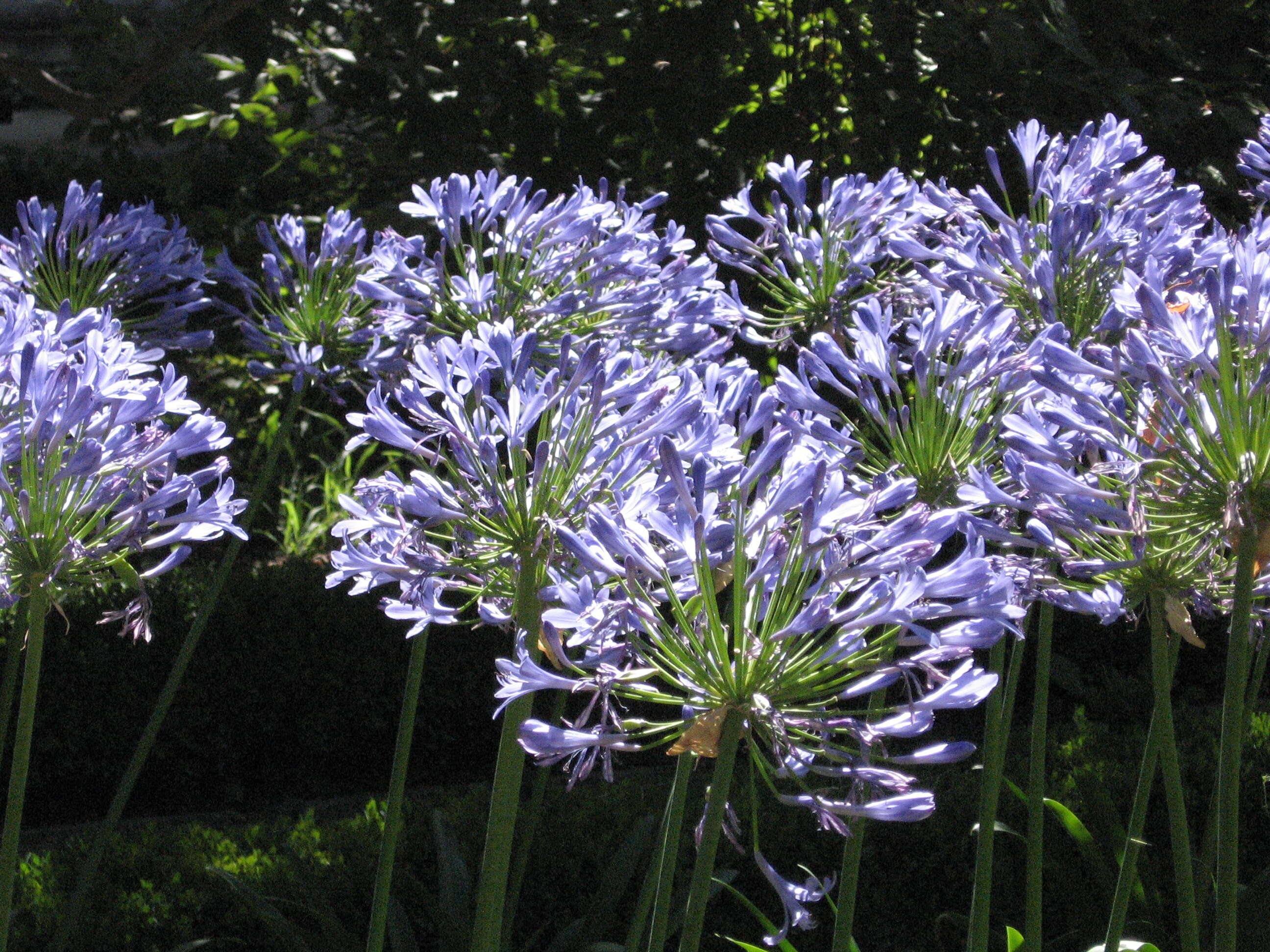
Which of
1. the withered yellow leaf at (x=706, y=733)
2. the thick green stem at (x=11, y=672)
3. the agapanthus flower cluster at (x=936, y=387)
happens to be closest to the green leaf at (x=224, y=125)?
the thick green stem at (x=11, y=672)

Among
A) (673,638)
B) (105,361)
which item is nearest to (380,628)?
(105,361)

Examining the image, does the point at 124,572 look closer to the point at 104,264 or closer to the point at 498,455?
the point at 498,455

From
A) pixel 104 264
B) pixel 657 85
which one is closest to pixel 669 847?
pixel 104 264

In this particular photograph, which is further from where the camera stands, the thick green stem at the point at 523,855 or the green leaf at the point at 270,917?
the green leaf at the point at 270,917

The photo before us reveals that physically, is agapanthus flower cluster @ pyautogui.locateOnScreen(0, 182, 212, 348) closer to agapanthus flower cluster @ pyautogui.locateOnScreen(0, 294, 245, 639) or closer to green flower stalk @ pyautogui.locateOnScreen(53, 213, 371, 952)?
green flower stalk @ pyautogui.locateOnScreen(53, 213, 371, 952)

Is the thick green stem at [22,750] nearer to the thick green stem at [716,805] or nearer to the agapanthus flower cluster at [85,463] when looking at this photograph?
the agapanthus flower cluster at [85,463]

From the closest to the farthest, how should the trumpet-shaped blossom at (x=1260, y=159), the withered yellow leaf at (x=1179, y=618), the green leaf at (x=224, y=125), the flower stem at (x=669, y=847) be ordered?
1. the flower stem at (x=669, y=847)
2. the withered yellow leaf at (x=1179, y=618)
3. the trumpet-shaped blossom at (x=1260, y=159)
4. the green leaf at (x=224, y=125)

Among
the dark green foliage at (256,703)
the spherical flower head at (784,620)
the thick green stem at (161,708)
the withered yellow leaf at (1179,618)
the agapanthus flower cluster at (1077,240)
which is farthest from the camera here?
the dark green foliage at (256,703)
